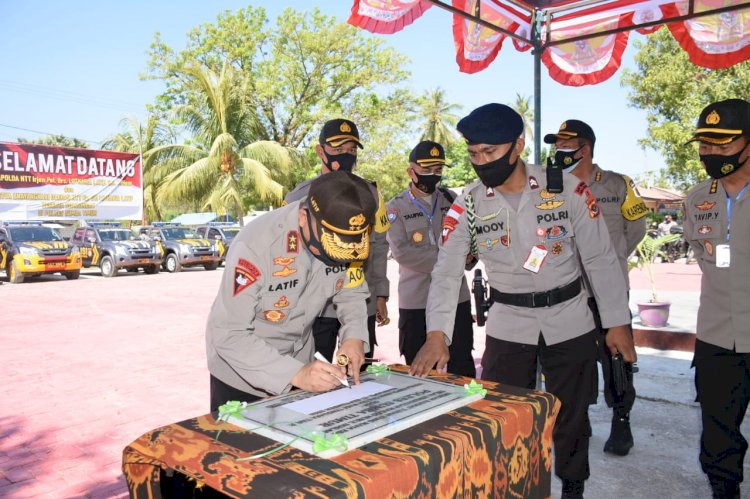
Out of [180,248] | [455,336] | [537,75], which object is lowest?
[455,336]

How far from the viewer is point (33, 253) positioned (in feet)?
50.5

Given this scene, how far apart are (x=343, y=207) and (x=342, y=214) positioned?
0.9 inches

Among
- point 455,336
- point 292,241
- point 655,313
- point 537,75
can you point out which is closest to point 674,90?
point 655,313

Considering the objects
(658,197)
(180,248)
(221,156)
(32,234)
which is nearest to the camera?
(32,234)

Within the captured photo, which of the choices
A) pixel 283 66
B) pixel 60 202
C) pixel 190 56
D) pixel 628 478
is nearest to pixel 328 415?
pixel 628 478

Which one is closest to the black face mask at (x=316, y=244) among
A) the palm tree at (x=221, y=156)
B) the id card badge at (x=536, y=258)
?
the id card badge at (x=536, y=258)

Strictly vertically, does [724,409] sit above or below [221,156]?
below

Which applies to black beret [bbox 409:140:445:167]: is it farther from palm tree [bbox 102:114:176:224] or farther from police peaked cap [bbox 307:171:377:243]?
palm tree [bbox 102:114:176:224]

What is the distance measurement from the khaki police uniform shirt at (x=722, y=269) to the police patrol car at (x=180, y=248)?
58.4 ft

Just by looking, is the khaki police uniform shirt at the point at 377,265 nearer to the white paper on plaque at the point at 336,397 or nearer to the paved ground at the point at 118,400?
the paved ground at the point at 118,400

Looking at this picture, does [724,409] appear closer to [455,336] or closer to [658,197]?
[455,336]

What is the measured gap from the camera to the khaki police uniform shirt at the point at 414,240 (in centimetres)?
415

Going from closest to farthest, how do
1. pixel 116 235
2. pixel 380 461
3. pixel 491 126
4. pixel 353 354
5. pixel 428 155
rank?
pixel 380 461, pixel 353 354, pixel 491 126, pixel 428 155, pixel 116 235

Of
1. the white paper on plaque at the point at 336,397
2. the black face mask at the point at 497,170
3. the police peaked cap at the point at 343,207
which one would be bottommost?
the white paper on plaque at the point at 336,397
